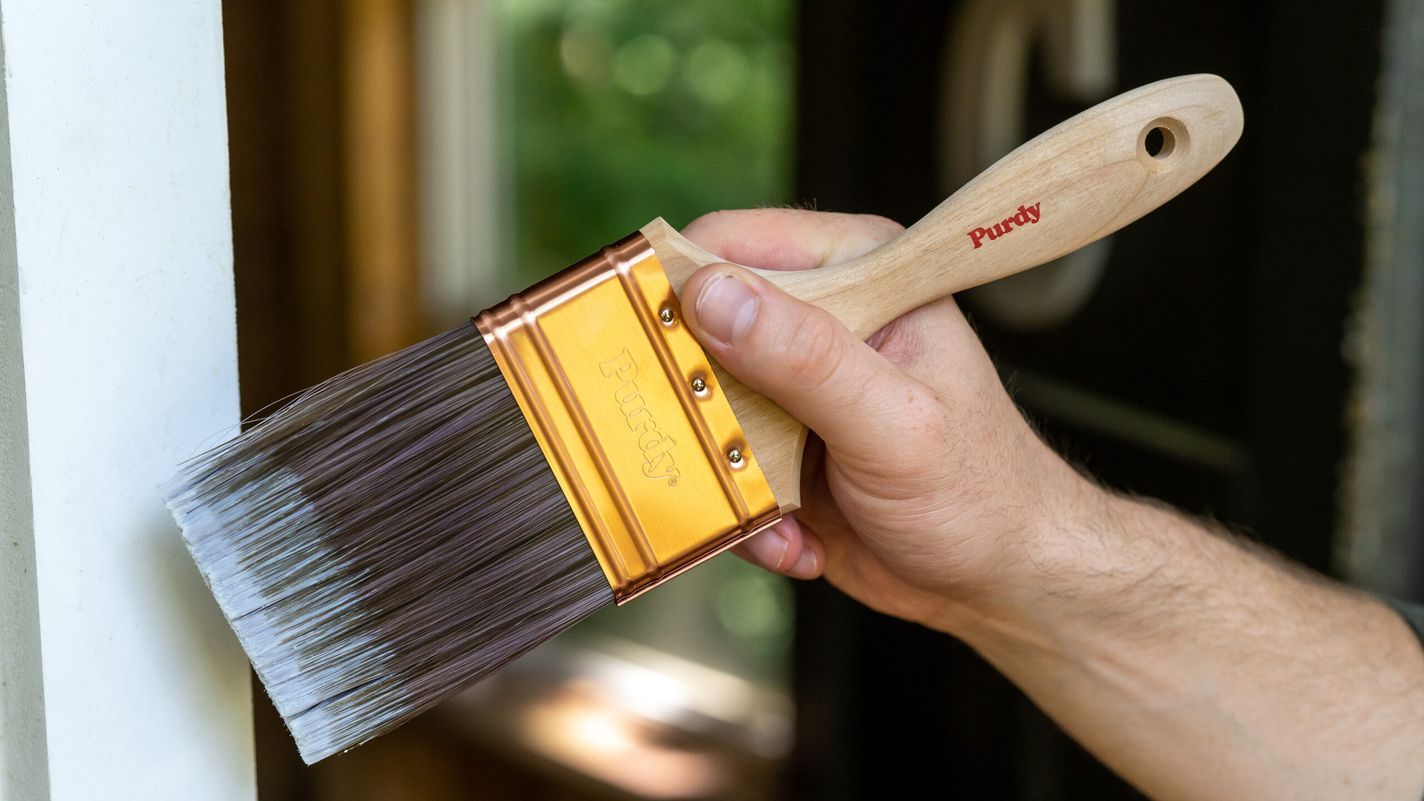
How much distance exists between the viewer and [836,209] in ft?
6.14

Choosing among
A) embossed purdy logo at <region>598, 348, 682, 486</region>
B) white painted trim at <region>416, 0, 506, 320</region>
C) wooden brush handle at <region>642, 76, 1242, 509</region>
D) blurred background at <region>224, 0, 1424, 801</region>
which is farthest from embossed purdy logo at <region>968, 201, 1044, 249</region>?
white painted trim at <region>416, 0, 506, 320</region>

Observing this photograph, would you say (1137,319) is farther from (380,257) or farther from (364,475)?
(380,257)

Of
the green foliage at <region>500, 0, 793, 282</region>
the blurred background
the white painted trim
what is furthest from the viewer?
the white painted trim

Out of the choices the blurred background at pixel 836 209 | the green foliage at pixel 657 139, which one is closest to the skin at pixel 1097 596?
the blurred background at pixel 836 209

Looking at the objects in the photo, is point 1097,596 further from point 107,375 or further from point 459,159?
point 459,159

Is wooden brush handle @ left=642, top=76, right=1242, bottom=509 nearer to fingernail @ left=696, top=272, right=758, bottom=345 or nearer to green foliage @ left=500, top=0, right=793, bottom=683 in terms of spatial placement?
fingernail @ left=696, top=272, right=758, bottom=345

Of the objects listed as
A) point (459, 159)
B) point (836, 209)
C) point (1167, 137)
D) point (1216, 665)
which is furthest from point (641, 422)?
point (459, 159)

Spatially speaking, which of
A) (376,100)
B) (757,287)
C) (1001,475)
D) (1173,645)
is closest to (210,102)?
(757,287)

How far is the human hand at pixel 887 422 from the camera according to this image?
0.66 meters

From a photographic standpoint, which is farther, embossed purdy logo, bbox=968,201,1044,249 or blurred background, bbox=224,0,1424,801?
blurred background, bbox=224,0,1424,801

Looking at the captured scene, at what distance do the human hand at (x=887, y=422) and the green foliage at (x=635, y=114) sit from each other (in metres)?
1.35

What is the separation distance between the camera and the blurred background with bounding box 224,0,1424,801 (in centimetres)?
121

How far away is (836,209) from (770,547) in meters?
1.08

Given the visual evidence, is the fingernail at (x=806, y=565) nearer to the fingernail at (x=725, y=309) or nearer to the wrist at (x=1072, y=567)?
the wrist at (x=1072, y=567)
